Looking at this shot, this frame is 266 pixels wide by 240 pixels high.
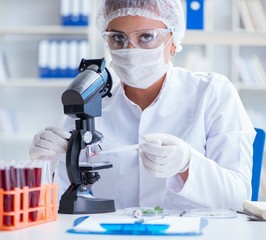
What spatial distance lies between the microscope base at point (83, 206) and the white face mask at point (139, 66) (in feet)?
1.92

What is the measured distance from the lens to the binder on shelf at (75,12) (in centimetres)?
436

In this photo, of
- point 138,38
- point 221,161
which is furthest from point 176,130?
point 138,38

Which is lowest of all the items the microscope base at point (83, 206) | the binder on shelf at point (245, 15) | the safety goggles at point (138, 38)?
the microscope base at point (83, 206)

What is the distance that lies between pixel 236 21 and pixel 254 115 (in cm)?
71

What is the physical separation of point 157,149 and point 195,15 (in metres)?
1.81

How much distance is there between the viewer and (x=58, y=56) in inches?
172

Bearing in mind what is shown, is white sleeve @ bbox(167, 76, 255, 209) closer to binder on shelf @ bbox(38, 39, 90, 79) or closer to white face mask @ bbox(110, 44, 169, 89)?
white face mask @ bbox(110, 44, 169, 89)

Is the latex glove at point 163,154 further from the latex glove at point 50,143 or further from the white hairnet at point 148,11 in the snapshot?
the white hairnet at point 148,11

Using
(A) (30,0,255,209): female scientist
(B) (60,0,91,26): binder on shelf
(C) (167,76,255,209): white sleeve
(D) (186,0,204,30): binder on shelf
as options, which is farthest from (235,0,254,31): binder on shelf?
(C) (167,76,255,209): white sleeve

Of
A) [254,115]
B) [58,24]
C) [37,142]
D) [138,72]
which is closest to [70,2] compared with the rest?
[58,24]

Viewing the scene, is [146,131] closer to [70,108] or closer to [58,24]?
[70,108]

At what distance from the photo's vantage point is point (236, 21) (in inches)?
179

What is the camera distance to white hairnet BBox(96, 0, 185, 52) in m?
1.90

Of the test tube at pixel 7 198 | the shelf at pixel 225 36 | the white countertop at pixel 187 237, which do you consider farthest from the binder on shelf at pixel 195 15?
the test tube at pixel 7 198
